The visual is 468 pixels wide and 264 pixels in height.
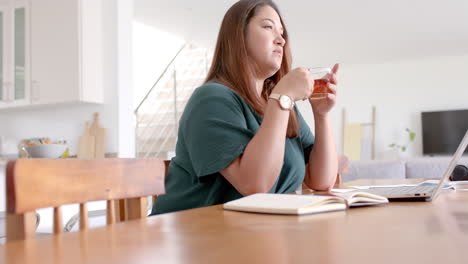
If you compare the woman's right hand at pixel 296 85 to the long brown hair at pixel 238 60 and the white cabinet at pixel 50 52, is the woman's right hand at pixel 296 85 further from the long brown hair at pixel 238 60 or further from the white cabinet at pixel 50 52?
the white cabinet at pixel 50 52

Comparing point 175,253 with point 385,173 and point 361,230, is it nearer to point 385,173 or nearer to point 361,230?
point 361,230

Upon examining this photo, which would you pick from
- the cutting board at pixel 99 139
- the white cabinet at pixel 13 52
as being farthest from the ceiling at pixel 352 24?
the cutting board at pixel 99 139

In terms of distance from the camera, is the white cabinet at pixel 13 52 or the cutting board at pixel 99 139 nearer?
the cutting board at pixel 99 139

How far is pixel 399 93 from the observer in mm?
9078

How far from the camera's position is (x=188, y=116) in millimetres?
1179

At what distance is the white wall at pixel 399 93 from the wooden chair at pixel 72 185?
28.9 feet

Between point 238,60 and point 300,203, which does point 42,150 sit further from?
point 300,203

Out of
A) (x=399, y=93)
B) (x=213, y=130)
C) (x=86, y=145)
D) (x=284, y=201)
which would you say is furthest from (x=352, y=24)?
(x=284, y=201)

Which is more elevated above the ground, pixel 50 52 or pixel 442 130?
pixel 50 52

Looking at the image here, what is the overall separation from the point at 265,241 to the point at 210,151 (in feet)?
1.98

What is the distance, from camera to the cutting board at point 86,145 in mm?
3750

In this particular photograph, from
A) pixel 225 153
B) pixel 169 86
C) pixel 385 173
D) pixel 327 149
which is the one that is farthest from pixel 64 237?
pixel 169 86

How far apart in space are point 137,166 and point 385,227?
46cm

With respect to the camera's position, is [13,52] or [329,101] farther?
[13,52]
